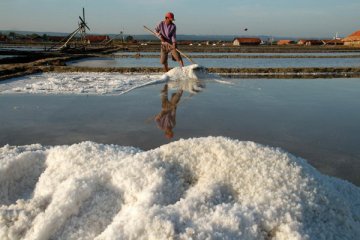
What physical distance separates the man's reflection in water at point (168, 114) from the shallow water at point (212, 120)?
0.27 ft

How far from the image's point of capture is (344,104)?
5914 millimetres

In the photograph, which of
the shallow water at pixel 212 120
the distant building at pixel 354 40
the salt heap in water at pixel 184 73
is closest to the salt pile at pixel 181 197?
the shallow water at pixel 212 120

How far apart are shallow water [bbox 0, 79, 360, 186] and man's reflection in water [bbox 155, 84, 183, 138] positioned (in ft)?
0.27

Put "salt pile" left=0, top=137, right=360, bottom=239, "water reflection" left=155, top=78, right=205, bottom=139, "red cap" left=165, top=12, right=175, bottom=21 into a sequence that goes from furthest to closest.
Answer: "red cap" left=165, top=12, right=175, bottom=21 → "water reflection" left=155, top=78, right=205, bottom=139 → "salt pile" left=0, top=137, right=360, bottom=239

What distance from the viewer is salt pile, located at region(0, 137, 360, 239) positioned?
1748mm

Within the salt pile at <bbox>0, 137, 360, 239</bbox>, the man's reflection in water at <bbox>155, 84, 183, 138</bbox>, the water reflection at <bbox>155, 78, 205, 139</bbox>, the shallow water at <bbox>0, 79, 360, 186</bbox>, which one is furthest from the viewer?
the water reflection at <bbox>155, 78, 205, 139</bbox>

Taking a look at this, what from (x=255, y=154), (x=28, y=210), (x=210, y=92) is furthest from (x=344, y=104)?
(x=28, y=210)

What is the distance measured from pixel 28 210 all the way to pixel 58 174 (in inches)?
14.3

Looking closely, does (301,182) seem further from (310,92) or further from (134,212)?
(310,92)

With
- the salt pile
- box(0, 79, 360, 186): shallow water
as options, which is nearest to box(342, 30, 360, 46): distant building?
box(0, 79, 360, 186): shallow water

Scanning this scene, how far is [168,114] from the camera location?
4961 mm

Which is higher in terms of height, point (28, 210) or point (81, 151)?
point (81, 151)

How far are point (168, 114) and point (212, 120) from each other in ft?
2.09

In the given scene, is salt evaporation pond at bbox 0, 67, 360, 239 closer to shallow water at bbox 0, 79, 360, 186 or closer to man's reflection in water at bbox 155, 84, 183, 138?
shallow water at bbox 0, 79, 360, 186
